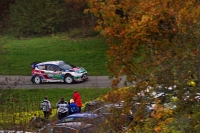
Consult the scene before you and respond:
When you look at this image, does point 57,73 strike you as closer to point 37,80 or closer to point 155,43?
point 37,80

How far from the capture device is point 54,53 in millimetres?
36812

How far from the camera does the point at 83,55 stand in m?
35.4

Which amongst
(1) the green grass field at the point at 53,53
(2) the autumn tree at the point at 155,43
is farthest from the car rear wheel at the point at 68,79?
(2) the autumn tree at the point at 155,43

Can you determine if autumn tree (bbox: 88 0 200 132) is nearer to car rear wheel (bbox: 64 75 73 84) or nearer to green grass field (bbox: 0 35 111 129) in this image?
car rear wheel (bbox: 64 75 73 84)

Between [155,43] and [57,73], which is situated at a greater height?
[155,43]

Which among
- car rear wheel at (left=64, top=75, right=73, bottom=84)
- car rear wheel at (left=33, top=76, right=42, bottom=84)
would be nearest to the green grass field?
car rear wheel at (left=33, top=76, right=42, bottom=84)

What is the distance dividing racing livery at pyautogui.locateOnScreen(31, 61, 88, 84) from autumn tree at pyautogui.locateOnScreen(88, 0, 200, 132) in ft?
66.7

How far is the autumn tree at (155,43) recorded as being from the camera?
7.66 m

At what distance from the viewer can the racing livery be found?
29422mm

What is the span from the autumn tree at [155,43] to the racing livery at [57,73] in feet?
66.7

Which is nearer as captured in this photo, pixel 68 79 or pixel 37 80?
pixel 68 79

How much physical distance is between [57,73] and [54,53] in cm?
733

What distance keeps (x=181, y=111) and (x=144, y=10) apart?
74.7 inches

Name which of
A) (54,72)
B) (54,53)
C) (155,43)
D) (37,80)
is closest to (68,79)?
(54,72)
